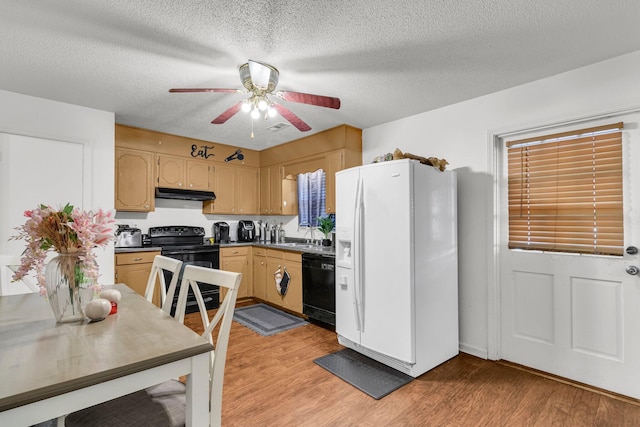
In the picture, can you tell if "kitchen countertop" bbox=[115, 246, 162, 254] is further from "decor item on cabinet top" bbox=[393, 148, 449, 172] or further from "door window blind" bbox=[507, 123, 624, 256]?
"door window blind" bbox=[507, 123, 624, 256]

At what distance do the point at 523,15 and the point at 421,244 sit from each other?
1609 millimetres

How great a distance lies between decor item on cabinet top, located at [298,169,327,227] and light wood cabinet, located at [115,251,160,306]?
2.05 meters

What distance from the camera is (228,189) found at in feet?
15.9

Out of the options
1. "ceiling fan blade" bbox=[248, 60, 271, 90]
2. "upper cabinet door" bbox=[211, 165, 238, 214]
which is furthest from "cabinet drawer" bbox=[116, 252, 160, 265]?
"ceiling fan blade" bbox=[248, 60, 271, 90]

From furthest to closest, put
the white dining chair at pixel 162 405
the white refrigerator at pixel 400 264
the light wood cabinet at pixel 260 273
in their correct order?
the light wood cabinet at pixel 260 273 < the white refrigerator at pixel 400 264 < the white dining chair at pixel 162 405

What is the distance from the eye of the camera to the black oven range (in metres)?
4.07

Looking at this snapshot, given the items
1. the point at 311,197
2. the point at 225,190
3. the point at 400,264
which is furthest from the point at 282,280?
the point at 400,264

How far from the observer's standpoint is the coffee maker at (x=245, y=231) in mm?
5094

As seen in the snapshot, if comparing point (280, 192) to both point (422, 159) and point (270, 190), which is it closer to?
point (270, 190)

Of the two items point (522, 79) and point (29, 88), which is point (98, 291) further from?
point (522, 79)

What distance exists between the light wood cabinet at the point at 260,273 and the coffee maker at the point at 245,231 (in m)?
0.45

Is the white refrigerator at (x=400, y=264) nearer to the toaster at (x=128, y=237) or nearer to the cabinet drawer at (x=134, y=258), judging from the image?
the cabinet drawer at (x=134, y=258)

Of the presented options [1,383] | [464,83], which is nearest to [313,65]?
[464,83]

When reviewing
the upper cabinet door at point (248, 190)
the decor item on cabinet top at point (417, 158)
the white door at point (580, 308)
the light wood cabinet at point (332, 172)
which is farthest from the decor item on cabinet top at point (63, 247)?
the upper cabinet door at point (248, 190)
